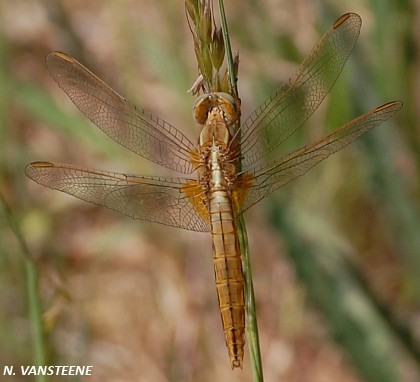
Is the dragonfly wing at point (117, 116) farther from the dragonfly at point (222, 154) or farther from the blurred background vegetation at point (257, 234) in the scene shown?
the blurred background vegetation at point (257, 234)

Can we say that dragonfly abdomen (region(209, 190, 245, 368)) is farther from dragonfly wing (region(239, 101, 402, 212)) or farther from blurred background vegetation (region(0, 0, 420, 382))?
blurred background vegetation (region(0, 0, 420, 382))

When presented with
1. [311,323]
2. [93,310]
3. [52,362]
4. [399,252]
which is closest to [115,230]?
[93,310]

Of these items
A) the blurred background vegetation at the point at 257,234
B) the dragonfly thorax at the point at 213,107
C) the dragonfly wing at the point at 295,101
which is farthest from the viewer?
the blurred background vegetation at the point at 257,234

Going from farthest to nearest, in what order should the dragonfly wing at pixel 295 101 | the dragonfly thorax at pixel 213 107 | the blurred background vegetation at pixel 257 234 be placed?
1. the blurred background vegetation at pixel 257 234
2. the dragonfly wing at pixel 295 101
3. the dragonfly thorax at pixel 213 107

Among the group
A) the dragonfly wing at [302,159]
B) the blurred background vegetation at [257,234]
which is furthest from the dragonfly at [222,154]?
the blurred background vegetation at [257,234]

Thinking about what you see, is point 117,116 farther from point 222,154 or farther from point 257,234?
point 257,234

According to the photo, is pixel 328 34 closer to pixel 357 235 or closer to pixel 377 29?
pixel 377 29

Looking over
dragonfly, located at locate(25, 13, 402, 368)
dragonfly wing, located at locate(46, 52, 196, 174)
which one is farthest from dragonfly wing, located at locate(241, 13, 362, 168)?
dragonfly wing, located at locate(46, 52, 196, 174)

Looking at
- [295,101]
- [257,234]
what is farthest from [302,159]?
[257,234]
